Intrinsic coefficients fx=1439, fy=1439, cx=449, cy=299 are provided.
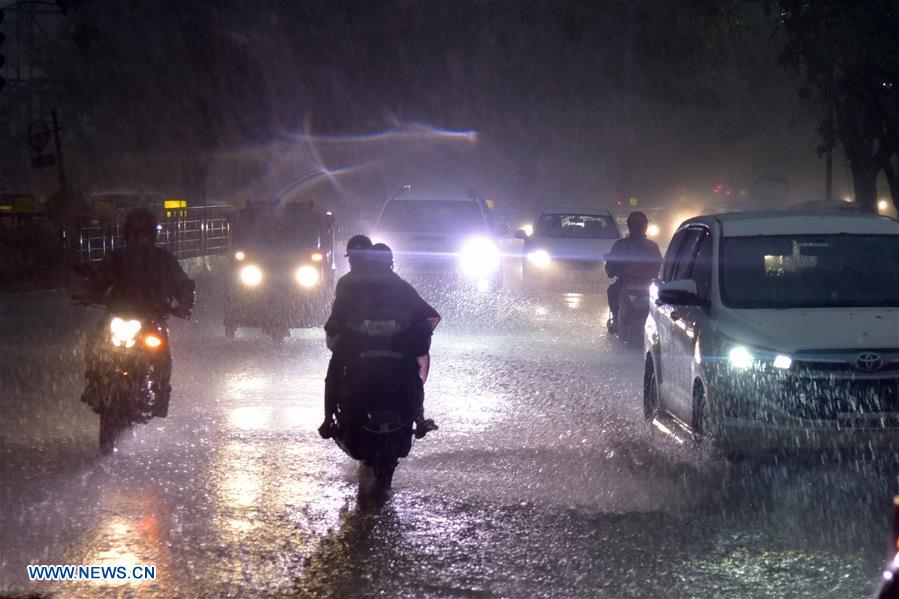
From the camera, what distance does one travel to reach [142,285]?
10.0 meters

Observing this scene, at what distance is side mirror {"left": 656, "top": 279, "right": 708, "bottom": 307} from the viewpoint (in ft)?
32.5

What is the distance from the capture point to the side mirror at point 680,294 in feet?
32.5

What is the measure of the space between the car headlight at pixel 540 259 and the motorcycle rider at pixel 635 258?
5219mm

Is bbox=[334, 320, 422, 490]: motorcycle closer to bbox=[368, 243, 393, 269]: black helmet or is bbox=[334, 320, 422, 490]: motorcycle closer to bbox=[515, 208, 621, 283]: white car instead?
bbox=[368, 243, 393, 269]: black helmet

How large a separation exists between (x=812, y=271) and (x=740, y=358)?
1.45 m

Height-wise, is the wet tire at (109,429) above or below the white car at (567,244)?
below

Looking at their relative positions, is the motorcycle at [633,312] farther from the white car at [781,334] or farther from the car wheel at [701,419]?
the car wheel at [701,419]

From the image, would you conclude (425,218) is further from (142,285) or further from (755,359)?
(755,359)

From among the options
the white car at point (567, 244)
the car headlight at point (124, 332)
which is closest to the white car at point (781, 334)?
the car headlight at point (124, 332)

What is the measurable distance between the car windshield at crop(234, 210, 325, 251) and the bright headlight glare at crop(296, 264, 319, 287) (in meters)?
0.43

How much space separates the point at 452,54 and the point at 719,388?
27.3m

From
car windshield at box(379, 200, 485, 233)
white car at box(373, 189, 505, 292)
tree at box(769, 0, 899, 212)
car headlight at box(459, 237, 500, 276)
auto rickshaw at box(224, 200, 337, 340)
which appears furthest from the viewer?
tree at box(769, 0, 899, 212)

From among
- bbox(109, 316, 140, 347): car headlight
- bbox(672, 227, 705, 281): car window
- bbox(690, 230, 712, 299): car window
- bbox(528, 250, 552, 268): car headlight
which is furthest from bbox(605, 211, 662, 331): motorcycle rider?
bbox(109, 316, 140, 347): car headlight

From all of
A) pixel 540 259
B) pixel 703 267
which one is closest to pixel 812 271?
pixel 703 267
